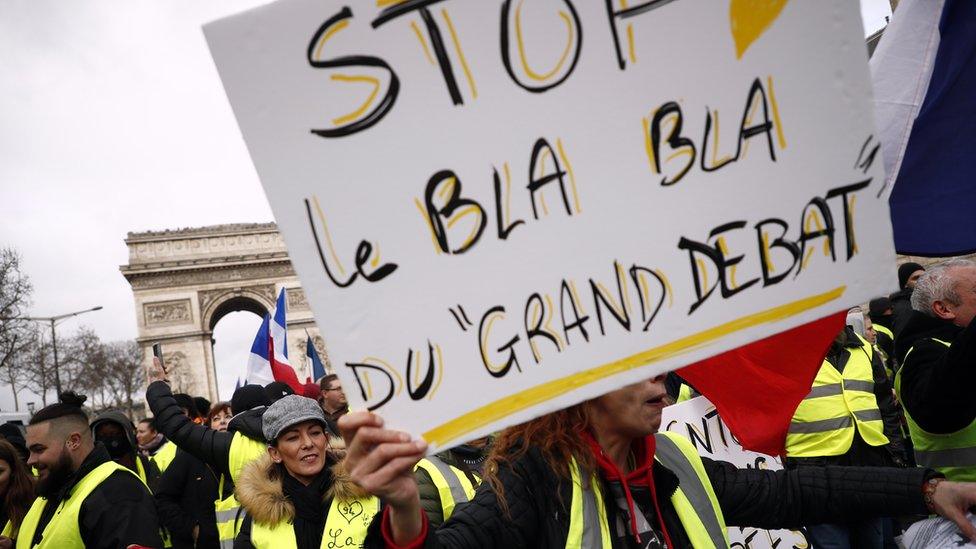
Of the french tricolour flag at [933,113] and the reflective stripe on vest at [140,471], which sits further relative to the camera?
the reflective stripe on vest at [140,471]

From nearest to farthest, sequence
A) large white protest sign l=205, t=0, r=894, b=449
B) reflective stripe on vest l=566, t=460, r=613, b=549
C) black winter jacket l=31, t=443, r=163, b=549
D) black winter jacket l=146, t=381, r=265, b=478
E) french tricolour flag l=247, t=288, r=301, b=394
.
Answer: large white protest sign l=205, t=0, r=894, b=449, reflective stripe on vest l=566, t=460, r=613, b=549, black winter jacket l=31, t=443, r=163, b=549, black winter jacket l=146, t=381, r=265, b=478, french tricolour flag l=247, t=288, r=301, b=394

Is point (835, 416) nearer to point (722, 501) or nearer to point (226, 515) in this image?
point (722, 501)

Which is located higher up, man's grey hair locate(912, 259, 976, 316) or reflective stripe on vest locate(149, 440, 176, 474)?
man's grey hair locate(912, 259, 976, 316)

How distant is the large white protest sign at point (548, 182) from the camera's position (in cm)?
136

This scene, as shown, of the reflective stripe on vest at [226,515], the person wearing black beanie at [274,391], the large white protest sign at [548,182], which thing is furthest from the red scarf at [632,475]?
the person wearing black beanie at [274,391]

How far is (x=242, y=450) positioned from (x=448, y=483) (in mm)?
1757

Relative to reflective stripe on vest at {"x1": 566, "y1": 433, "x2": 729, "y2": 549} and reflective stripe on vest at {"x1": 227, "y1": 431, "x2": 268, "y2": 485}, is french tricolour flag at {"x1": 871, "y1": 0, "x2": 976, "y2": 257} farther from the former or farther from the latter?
reflective stripe on vest at {"x1": 227, "y1": 431, "x2": 268, "y2": 485}

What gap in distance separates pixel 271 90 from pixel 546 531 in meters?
1.16

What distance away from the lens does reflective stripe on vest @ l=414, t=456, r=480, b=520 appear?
2934 mm

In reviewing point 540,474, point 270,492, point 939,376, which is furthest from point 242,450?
point 939,376

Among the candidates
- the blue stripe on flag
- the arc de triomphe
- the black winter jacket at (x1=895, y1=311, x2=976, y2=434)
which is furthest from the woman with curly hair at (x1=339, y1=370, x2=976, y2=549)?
the arc de triomphe

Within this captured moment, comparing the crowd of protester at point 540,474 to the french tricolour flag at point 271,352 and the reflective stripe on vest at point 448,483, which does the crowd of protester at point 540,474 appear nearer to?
the reflective stripe on vest at point 448,483

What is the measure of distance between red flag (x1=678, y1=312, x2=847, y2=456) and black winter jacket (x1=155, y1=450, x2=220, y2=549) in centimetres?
366

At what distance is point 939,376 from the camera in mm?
2396
